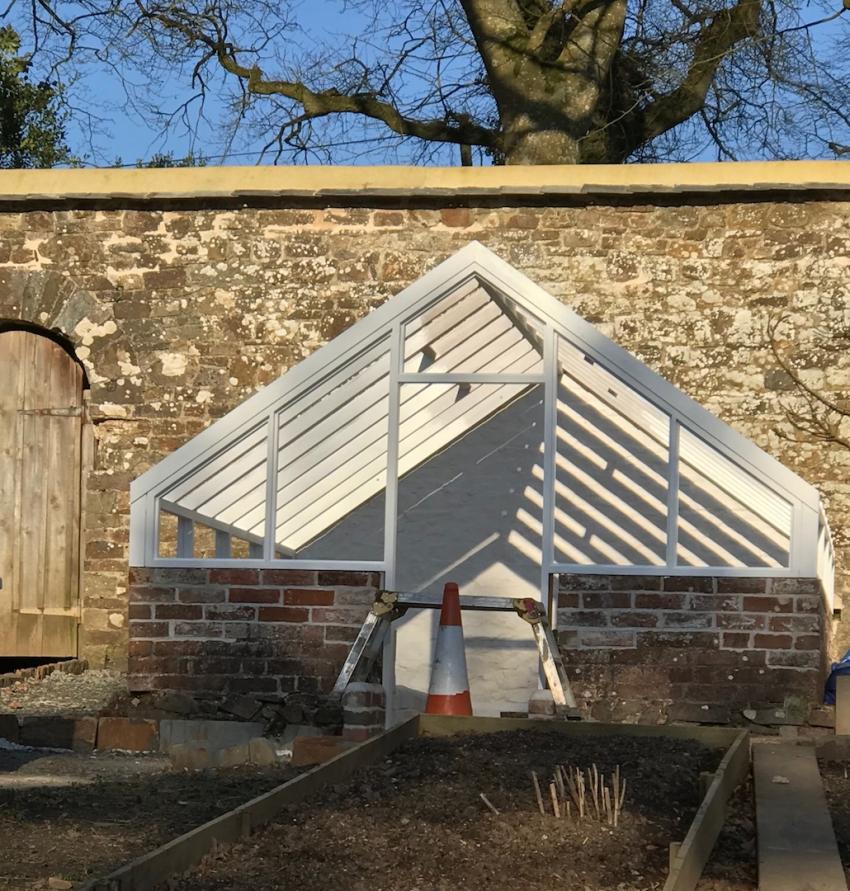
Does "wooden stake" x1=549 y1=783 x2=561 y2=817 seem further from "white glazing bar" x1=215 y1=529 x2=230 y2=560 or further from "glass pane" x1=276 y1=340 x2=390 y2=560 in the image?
"white glazing bar" x1=215 y1=529 x2=230 y2=560

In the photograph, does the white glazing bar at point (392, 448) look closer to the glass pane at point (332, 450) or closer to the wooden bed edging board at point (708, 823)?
the glass pane at point (332, 450)

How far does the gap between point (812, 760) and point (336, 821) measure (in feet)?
8.00

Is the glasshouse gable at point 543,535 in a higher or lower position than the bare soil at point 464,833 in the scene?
higher

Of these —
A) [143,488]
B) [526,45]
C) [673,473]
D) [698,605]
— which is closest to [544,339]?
[673,473]

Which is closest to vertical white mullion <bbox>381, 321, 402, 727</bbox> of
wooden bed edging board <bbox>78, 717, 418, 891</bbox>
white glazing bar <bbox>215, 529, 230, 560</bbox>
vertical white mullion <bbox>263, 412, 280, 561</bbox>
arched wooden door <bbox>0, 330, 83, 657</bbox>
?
vertical white mullion <bbox>263, 412, 280, 561</bbox>

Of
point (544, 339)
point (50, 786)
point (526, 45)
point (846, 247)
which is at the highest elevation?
point (526, 45)

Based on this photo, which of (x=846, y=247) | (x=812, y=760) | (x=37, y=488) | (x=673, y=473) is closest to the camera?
(x=812, y=760)

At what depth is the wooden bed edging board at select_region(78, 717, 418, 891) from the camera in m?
4.28

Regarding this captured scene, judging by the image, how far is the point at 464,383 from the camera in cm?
898

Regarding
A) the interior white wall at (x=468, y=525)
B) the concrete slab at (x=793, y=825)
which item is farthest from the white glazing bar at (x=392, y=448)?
the interior white wall at (x=468, y=525)

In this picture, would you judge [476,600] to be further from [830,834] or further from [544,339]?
[830,834]

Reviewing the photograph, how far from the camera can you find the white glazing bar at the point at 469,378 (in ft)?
28.4

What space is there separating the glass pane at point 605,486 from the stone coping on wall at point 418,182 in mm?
1716

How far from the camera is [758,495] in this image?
8.55 m
